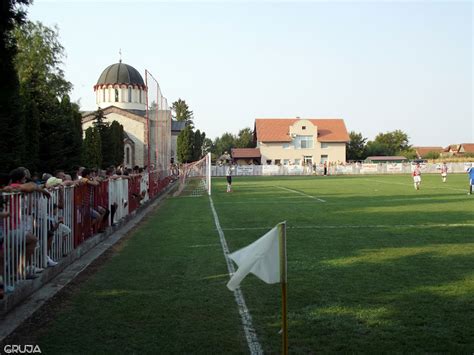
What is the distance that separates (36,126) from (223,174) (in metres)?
43.5

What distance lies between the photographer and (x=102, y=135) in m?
47.2

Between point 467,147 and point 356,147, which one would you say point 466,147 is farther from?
point 356,147

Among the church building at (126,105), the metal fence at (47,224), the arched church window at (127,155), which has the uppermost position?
the church building at (126,105)

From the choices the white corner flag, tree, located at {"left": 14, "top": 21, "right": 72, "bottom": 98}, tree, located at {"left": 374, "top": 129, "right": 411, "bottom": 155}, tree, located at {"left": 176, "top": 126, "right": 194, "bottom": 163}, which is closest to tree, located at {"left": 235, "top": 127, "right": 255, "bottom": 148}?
tree, located at {"left": 176, "top": 126, "right": 194, "bottom": 163}

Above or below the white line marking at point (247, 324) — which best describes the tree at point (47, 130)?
above

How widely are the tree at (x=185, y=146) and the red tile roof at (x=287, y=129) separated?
11.6 metres

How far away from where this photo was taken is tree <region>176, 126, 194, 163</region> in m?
79.2

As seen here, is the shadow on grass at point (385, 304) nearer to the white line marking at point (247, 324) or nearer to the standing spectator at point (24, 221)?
the white line marking at point (247, 324)

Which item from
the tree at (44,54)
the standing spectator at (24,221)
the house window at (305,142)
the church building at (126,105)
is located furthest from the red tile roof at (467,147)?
the standing spectator at (24,221)

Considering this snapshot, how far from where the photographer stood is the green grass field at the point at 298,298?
507cm

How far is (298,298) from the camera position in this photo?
6.63 meters

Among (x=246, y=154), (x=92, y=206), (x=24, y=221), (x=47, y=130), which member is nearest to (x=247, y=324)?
(x=24, y=221)

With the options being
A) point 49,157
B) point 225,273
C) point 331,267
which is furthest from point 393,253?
point 49,157

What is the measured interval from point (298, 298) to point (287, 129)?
7842 centimetres
